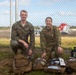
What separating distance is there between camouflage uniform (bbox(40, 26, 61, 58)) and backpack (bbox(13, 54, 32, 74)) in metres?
0.59

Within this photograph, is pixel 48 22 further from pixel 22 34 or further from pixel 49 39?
pixel 22 34

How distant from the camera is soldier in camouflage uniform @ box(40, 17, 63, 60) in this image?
328 inches

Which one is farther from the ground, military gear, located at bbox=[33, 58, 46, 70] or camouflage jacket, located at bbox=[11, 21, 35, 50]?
camouflage jacket, located at bbox=[11, 21, 35, 50]

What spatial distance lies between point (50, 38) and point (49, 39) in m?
0.04

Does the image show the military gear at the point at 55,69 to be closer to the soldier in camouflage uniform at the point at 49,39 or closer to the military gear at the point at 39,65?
the military gear at the point at 39,65

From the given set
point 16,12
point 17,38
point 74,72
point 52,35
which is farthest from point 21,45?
point 16,12

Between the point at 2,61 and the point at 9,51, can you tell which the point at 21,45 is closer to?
the point at 2,61

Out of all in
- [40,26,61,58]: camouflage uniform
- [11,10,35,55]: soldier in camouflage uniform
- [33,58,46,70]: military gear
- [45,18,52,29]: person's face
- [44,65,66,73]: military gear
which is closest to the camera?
[44,65,66,73]: military gear

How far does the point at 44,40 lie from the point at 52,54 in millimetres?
932

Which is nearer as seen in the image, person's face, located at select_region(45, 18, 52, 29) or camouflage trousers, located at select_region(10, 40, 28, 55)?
person's face, located at select_region(45, 18, 52, 29)

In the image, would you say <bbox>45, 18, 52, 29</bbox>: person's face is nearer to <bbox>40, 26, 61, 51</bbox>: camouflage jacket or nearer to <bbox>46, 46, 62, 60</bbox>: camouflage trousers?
<bbox>40, 26, 61, 51</bbox>: camouflage jacket

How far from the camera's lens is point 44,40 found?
8.45 metres

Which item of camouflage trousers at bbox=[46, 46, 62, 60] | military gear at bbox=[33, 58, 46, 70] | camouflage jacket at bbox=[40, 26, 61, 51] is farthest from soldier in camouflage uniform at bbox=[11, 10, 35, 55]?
military gear at bbox=[33, 58, 46, 70]

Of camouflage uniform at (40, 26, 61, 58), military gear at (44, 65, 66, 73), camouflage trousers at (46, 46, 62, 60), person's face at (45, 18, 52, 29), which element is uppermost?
person's face at (45, 18, 52, 29)
